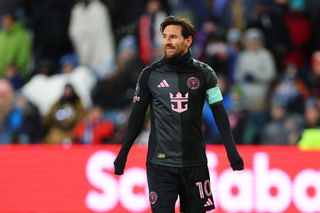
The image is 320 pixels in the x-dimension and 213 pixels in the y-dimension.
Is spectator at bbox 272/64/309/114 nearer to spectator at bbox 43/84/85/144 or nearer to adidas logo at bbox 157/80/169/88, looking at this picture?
spectator at bbox 43/84/85/144

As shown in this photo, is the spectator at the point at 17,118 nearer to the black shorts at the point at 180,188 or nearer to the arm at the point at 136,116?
the arm at the point at 136,116

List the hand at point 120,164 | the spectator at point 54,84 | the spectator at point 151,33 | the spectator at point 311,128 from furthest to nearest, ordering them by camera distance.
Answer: the spectator at point 151,33, the spectator at point 54,84, the spectator at point 311,128, the hand at point 120,164

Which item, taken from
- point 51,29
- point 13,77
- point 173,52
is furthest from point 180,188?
point 51,29

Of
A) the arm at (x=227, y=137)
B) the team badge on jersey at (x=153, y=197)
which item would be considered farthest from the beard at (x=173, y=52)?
the team badge on jersey at (x=153, y=197)

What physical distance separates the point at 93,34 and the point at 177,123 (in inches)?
365

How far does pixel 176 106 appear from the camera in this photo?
7.99 metres

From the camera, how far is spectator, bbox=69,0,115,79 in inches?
671

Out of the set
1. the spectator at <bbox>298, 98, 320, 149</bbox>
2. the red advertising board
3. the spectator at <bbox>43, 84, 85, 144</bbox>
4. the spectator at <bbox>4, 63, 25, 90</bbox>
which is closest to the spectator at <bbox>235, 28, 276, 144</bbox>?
the spectator at <bbox>298, 98, 320, 149</bbox>

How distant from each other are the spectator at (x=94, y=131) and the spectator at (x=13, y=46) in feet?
7.86

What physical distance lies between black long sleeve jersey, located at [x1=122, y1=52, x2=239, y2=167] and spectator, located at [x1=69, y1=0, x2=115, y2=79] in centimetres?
885

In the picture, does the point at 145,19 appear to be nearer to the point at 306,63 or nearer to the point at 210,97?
the point at 306,63

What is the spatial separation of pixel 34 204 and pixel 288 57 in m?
6.29

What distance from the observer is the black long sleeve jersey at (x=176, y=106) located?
8000mm

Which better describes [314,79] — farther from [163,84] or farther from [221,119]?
[163,84]
